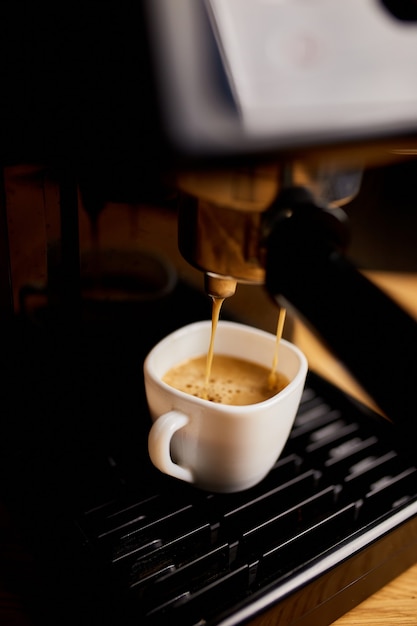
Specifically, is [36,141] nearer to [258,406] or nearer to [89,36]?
[89,36]

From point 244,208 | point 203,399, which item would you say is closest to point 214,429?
point 203,399

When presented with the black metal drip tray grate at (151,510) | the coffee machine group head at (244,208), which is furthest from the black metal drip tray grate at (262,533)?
the coffee machine group head at (244,208)

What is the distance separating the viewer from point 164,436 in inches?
14.0

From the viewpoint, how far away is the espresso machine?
7.9 inches

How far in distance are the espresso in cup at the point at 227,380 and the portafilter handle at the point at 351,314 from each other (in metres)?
0.18

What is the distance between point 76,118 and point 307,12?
0.08m

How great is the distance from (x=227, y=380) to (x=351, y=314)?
211 millimetres

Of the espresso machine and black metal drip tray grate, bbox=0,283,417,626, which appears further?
black metal drip tray grate, bbox=0,283,417,626

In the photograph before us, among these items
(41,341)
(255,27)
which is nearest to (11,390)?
(41,341)

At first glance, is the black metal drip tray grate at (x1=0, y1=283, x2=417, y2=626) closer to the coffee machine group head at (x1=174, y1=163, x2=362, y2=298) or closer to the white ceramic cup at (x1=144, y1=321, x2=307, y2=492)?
the white ceramic cup at (x1=144, y1=321, x2=307, y2=492)

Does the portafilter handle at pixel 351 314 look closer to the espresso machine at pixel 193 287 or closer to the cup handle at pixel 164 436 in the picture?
the espresso machine at pixel 193 287

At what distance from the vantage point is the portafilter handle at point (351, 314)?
211mm

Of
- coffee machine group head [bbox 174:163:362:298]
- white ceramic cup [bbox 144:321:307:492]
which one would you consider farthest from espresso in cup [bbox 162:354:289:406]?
coffee machine group head [bbox 174:163:362:298]

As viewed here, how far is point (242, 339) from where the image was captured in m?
0.43
